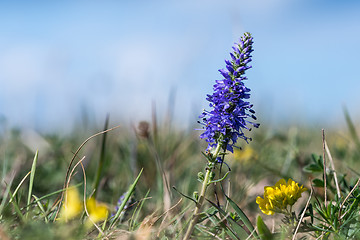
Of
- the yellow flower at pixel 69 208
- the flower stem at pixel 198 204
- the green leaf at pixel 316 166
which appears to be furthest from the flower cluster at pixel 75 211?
the green leaf at pixel 316 166

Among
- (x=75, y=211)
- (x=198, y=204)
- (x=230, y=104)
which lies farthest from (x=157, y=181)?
(x=230, y=104)

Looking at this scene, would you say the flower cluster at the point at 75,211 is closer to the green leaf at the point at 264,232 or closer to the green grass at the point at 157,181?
the green grass at the point at 157,181

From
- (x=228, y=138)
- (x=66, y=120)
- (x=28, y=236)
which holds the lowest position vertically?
(x=66, y=120)

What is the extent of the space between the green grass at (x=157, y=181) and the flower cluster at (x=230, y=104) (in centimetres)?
33

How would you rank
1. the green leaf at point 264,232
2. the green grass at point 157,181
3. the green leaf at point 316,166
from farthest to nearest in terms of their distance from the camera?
1. the green leaf at point 316,166
2. the green grass at point 157,181
3. the green leaf at point 264,232

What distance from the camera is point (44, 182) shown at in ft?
12.0

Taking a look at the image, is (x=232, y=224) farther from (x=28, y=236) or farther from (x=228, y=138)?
(x=28, y=236)

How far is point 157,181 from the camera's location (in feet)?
11.4

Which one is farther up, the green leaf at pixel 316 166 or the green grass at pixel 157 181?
the green leaf at pixel 316 166

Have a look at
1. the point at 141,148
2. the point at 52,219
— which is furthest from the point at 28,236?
the point at 141,148

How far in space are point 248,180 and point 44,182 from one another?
1789 mm

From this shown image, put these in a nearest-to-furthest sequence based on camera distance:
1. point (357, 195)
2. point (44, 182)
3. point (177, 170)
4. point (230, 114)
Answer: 1. point (230, 114)
2. point (357, 195)
3. point (44, 182)
4. point (177, 170)

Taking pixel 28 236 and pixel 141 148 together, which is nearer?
pixel 28 236

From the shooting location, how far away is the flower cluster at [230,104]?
6.18 ft
